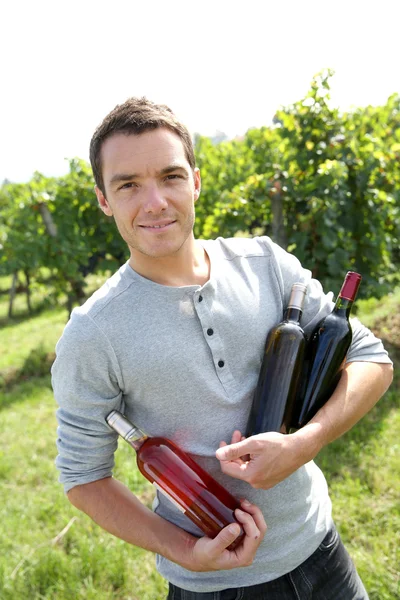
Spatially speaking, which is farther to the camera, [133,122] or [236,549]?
[133,122]

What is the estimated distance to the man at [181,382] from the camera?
1.23 m

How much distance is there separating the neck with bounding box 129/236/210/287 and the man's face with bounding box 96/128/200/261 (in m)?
0.05

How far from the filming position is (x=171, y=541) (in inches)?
50.3

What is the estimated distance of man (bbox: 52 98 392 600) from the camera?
123cm

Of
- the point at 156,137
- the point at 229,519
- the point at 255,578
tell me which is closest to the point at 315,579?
the point at 255,578

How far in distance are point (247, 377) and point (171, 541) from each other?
49 cm

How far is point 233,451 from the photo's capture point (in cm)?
115

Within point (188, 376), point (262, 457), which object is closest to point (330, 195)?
point (188, 376)

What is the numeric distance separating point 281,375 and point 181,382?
28 cm

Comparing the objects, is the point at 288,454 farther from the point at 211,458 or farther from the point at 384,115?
the point at 384,115

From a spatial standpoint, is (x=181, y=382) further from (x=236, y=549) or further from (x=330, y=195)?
(x=330, y=195)

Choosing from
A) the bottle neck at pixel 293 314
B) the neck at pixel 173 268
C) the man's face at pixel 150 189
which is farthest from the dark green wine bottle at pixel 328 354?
the man's face at pixel 150 189

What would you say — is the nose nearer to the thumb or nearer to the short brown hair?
the short brown hair

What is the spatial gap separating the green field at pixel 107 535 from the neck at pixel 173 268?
195 centimetres
